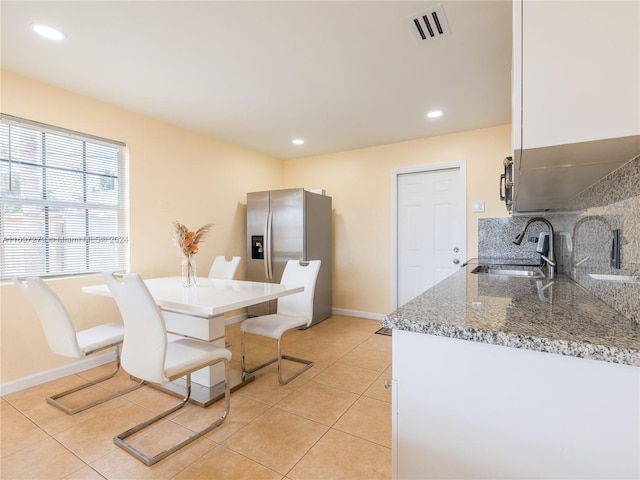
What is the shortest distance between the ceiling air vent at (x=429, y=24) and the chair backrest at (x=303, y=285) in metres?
1.72

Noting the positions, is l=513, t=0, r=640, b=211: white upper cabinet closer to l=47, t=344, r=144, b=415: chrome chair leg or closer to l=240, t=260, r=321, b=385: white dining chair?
l=240, t=260, r=321, b=385: white dining chair

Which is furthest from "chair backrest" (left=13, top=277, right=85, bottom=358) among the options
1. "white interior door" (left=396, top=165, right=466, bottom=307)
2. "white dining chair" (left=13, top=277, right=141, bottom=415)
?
"white interior door" (left=396, top=165, right=466, bottom=307)

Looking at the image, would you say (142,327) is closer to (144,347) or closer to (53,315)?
(144,347)

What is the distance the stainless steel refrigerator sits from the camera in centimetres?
387

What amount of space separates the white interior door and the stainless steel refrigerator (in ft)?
3.25

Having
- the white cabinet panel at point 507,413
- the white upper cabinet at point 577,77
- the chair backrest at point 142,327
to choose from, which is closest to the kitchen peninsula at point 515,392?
the white cabinet panel at point 507,413

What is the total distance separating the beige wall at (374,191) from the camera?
139 inches

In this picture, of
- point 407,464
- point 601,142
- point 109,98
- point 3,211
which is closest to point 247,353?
point 3,211

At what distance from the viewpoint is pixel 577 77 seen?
0.68m

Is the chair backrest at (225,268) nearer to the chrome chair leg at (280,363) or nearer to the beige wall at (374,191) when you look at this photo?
the chrome chair leg at (280,363)

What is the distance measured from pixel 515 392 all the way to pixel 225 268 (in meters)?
2.93

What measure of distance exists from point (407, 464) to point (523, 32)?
112cm

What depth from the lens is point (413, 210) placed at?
403cm

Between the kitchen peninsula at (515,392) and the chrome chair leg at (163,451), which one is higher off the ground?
the kitchen peninsula at (515,392)
